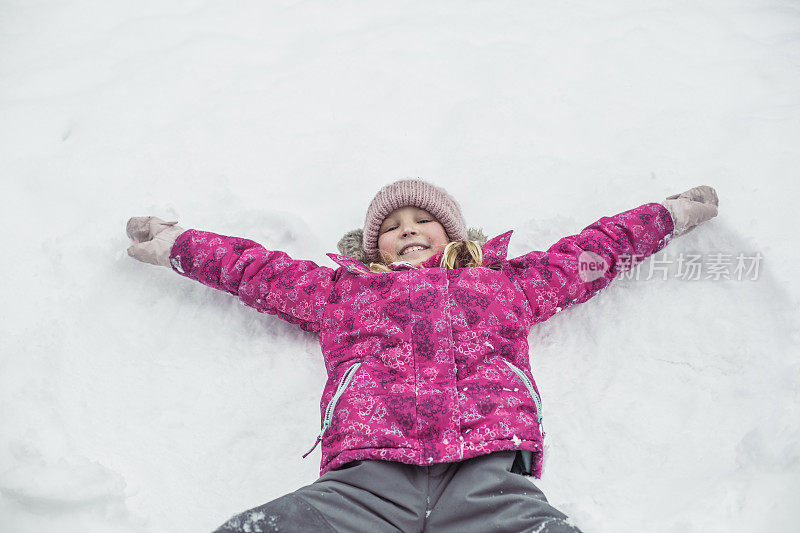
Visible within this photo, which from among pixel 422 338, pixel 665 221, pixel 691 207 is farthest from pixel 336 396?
pixel 691 207

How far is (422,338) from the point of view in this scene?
1.57 m

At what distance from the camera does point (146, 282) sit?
2.05 meters

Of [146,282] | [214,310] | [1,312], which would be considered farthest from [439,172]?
[1,312]

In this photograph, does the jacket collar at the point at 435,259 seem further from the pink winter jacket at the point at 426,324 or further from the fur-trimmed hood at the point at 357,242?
the fur-trimmed hood at the point at 357,242

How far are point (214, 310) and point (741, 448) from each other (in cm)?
164

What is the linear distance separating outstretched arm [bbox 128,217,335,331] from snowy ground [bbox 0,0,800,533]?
5.5 inches

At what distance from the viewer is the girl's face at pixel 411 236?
1890 millimetres

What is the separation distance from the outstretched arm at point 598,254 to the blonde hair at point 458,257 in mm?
114

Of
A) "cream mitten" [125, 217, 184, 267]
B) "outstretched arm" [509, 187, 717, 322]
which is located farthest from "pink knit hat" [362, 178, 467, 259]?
"cream mitten" [125, 217, 184, 267]

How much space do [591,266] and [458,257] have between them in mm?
420

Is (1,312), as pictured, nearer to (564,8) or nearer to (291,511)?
(291,511)

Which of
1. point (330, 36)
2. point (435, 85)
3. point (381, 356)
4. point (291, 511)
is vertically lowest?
point (291, 511)

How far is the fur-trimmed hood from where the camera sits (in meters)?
2.03

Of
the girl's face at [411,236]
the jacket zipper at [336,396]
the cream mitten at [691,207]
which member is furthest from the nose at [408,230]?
the cream mitten at [691,207]
